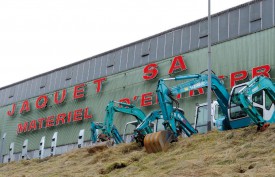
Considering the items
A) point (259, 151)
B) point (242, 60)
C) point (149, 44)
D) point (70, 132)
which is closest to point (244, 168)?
point (259, 151)

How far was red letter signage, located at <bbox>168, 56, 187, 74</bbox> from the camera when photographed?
1457 inches

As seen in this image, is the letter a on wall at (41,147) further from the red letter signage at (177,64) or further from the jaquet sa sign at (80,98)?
the red letter signage at (177,64)

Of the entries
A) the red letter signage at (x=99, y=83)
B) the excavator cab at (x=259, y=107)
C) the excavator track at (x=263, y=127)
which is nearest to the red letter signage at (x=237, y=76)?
the excavator cab at (x=259, y=107)

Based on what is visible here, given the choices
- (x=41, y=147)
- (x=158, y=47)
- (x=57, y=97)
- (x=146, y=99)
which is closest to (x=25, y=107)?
(x=57, y=97)

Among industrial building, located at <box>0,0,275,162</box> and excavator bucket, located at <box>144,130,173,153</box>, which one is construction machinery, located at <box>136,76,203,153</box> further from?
industrial building, located at <box>0,0,275,162</box>

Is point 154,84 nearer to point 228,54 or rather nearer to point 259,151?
point 228,54

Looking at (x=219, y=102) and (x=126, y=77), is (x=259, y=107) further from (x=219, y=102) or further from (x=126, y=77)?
(x=126, y=77)

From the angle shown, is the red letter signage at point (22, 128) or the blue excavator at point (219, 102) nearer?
the blue excavator at point (219, 102)

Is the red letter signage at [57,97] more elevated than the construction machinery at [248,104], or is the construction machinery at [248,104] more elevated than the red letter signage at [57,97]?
the red letter signage at [57,97]

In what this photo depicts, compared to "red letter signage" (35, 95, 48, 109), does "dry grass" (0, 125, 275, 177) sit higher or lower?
lower

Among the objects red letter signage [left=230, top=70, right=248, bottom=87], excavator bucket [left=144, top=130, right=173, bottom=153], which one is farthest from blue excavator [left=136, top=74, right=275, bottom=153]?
red letter signage [left=230, top=70, right=248, bottom=87]

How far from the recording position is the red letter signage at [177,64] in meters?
37.0

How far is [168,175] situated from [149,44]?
92.3 feet

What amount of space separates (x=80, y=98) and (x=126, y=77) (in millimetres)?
6391
